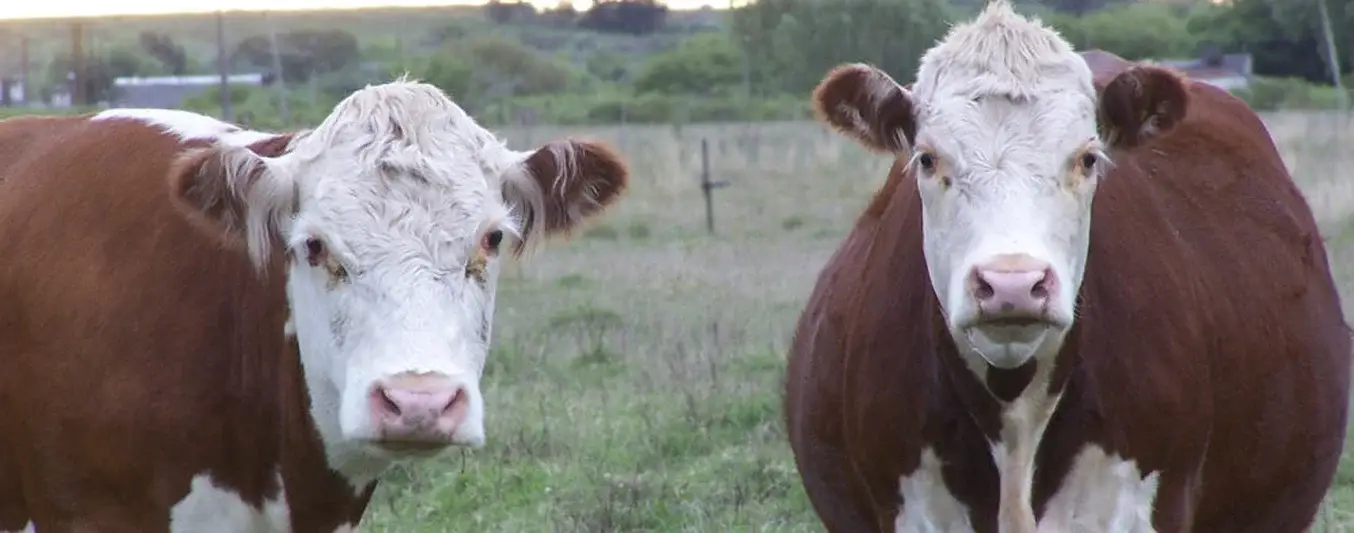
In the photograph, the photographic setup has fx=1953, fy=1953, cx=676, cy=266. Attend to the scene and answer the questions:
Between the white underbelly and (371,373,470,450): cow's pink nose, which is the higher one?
(371,373,470,450): cow's pink nose

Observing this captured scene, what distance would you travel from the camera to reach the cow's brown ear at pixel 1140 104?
4586 millimetres

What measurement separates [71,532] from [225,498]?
1.31 ft

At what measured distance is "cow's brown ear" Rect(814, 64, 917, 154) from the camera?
4.65m

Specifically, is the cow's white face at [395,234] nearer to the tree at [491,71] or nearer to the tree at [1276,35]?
the tree at [1276,35]

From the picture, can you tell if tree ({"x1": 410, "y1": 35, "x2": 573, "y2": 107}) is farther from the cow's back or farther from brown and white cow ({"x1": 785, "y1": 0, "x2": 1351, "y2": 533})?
the cow's back

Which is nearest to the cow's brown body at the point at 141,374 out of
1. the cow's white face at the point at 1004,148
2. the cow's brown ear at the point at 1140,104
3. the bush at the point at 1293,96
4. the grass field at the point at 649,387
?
the cow's white face at the point at 1004,148

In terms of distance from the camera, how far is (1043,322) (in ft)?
13.2

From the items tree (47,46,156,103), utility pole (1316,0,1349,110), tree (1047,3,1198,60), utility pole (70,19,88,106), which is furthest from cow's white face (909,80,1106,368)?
tree (47,46,156,103)

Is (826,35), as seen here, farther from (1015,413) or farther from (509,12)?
(509,12)

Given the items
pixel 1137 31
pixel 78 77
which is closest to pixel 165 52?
pixel 78 77

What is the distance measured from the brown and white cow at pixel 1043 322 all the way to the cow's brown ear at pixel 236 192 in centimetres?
131

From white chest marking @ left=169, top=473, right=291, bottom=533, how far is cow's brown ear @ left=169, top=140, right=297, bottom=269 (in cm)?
58

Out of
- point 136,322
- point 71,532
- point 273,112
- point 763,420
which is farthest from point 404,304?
point 273,112

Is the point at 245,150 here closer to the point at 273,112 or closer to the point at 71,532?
the point at 71,532
